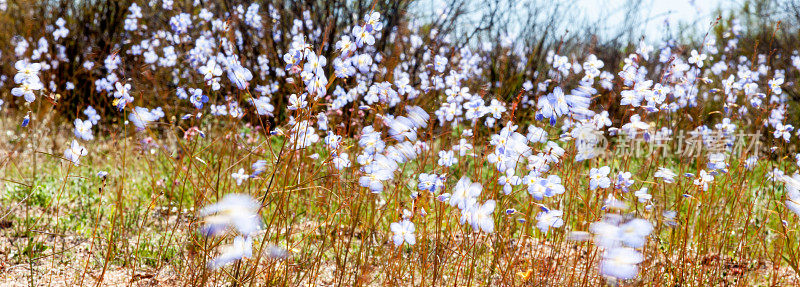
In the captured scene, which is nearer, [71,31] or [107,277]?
[107,277]

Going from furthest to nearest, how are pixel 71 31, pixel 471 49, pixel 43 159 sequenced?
pixel 71 31, pixel 471 49, pixel 43 159

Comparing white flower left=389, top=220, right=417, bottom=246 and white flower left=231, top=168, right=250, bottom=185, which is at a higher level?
white flower left=231, top=168, right=250, bottom=185

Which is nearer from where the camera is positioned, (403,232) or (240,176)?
(403,232)

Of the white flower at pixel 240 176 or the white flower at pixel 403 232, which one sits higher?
the white flower at pixel 240 176

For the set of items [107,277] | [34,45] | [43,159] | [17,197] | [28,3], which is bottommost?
[107,277]

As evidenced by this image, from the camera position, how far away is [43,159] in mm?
4844

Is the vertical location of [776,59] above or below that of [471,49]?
above

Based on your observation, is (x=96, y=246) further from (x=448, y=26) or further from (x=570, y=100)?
(x=448, y=26)

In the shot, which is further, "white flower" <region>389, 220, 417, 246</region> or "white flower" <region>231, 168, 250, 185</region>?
"white flower" <region>231, 168, 250, 185</region>

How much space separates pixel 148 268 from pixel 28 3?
7.65 meters

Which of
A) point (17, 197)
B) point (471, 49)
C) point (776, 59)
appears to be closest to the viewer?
point (17, 197)

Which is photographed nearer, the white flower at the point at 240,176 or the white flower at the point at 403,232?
the white flower at the point at 403,232

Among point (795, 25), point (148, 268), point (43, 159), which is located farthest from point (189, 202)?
point (795, 25)

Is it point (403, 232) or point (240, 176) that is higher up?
point (240, 176)
